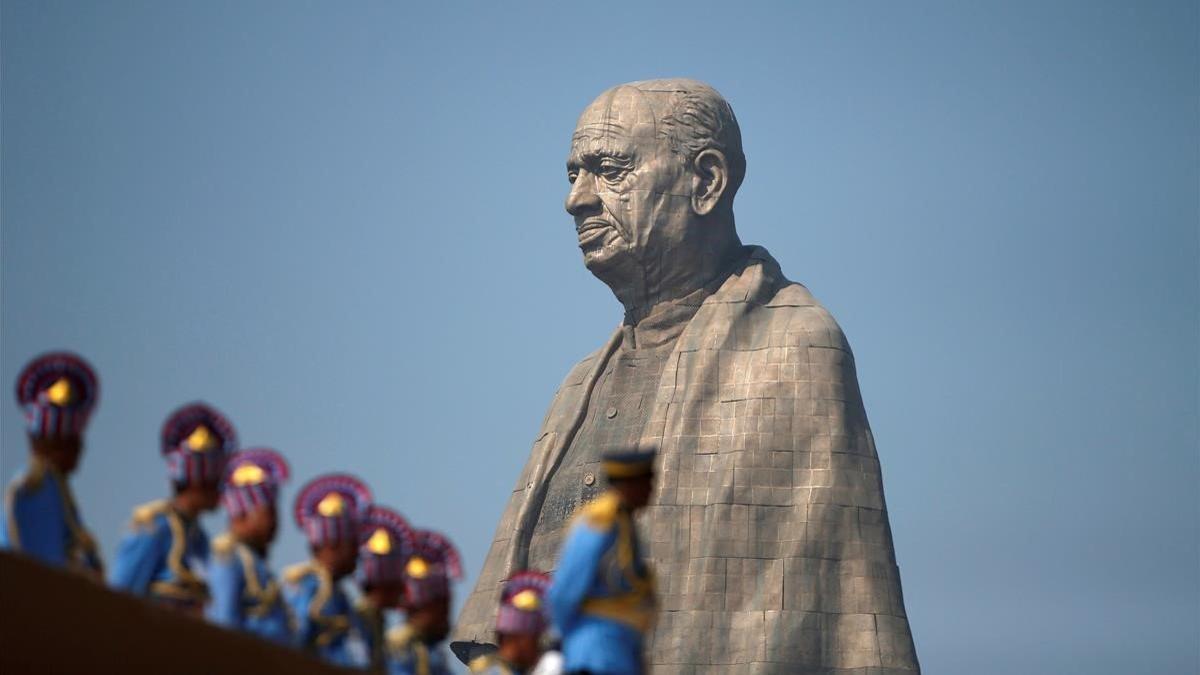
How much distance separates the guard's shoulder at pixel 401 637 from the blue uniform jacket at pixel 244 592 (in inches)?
54.3

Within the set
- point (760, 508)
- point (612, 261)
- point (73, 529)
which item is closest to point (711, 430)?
point (760, 508)

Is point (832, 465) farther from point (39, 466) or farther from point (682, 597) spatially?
point (39, 466)

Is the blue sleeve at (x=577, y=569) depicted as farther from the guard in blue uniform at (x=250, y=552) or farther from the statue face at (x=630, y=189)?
the statue face at (x=630, y=189)

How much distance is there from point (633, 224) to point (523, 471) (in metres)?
3.32

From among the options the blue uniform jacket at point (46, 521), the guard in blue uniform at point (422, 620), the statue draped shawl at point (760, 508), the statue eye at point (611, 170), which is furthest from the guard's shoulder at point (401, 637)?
the statue eye at point (611, 170)

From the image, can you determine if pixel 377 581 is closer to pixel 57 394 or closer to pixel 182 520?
pixel 182 520

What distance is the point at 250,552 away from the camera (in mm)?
12008

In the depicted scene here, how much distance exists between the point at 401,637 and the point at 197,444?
208 cm

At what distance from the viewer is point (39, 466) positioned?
37.5 ft

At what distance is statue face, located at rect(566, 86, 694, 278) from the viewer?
26.0 m

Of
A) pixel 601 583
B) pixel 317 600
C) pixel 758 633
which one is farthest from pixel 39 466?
pixel 758 633

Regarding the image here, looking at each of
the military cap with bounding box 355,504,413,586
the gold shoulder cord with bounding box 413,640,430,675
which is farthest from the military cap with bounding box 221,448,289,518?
the gold shoulder cord with bounding box 413,640,430,675

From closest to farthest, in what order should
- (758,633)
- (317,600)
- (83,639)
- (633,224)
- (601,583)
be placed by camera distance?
(83,639), (601,583), (317,600), (758,633), (633,224)

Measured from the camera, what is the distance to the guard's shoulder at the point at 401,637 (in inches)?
524
